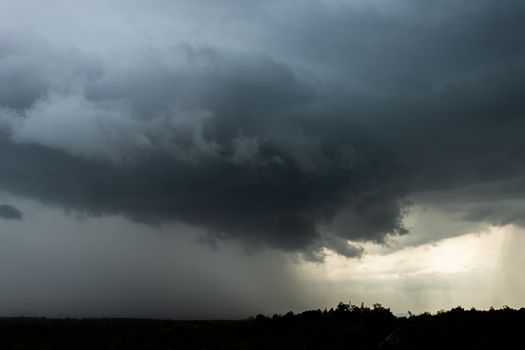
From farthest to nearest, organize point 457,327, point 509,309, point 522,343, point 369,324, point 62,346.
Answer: point 62,346
point 369,324
point 509,309
point 457,327
point 522,343

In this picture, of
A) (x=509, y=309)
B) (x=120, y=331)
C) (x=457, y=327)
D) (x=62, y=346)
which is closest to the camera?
(x=457, y=327)

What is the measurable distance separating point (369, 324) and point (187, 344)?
66.1 ft

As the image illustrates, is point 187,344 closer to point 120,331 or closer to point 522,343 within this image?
point 120,331

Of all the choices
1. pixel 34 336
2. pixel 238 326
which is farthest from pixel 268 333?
pixel 34 336

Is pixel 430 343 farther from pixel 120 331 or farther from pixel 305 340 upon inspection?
pixel 120 331

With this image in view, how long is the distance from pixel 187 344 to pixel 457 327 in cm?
2844

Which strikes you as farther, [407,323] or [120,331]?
[120,331]

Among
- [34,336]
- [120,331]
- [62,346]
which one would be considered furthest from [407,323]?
[34,336]

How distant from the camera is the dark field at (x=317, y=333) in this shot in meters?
46.4

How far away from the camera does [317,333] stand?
54406mm

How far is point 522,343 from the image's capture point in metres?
44.0

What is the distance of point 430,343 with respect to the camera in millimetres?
45656

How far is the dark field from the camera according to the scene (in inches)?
1828

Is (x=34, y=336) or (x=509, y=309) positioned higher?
(x=509, y=309)
